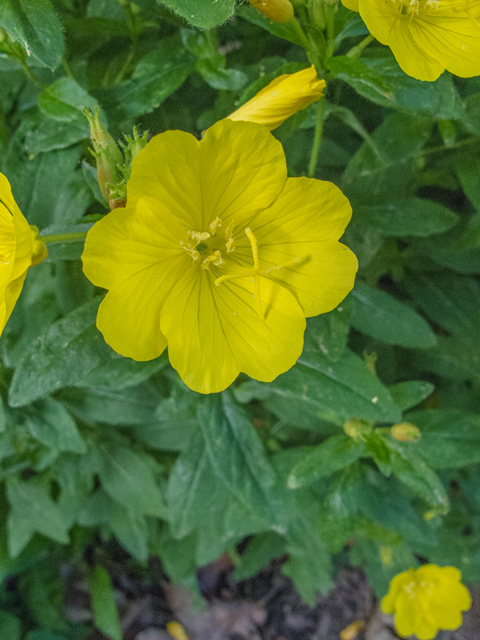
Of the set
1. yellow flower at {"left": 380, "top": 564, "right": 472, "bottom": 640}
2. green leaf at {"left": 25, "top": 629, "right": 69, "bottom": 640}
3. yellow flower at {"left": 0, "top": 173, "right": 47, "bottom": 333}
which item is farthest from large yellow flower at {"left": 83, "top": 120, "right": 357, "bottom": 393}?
green leaf at {"left": 25, "top": 629, "right": 69, "bottom": 640}

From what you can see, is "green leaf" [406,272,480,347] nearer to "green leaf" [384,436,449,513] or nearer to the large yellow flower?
"green leaf" [384,436,449,513]

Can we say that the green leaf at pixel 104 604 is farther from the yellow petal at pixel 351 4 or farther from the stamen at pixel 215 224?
the yellow petal at pixel 351 4

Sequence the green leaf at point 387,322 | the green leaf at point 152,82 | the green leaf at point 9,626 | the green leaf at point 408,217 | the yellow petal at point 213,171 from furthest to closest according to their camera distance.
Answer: the green leaf at point 9,626 → the green leaf at point 387,322 → the green leaf at point 408,217 → the green leaf at point 152,82 → the yellow petal at point 213,171

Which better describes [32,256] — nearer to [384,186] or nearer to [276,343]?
[276,343]

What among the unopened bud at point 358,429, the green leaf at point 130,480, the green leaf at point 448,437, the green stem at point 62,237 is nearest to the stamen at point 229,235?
the green stem at point 62,237

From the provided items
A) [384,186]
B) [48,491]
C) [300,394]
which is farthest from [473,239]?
[48,491]

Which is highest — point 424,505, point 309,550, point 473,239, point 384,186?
point 384,186

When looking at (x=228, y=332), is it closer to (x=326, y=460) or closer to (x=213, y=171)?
(x=213, y=171)
